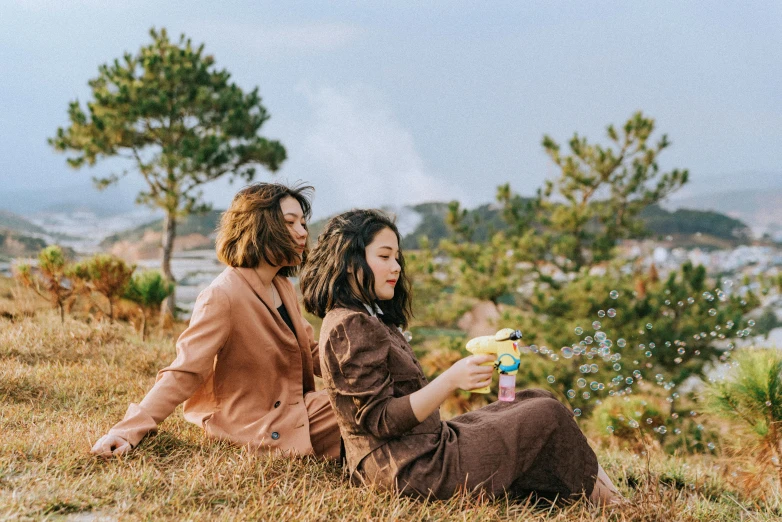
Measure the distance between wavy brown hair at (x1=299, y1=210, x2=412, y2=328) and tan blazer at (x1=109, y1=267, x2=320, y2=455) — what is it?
314 mm

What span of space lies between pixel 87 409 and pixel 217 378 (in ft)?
3.85

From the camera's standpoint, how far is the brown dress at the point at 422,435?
7.70ft

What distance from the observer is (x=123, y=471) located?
252cm

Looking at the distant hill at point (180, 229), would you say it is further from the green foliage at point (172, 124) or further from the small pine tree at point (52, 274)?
the small pine tree at point (52, 274)

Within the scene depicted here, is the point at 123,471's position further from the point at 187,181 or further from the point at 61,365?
the point at 187,181

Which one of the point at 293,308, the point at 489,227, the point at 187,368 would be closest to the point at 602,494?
the point at 293,308

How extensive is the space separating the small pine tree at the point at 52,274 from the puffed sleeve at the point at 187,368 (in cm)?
394

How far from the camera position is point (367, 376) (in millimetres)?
2336

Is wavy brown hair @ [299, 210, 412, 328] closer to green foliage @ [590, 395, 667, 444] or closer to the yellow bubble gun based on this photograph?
the yellow bubble gun

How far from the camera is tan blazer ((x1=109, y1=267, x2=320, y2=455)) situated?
267cm

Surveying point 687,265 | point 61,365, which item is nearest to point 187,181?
point 687,265

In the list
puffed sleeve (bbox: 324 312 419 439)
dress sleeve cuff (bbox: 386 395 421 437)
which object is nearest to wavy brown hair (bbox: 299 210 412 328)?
puffed sleeve (bbox: 324 312 419 439)

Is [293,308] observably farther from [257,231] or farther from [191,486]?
[191,486]

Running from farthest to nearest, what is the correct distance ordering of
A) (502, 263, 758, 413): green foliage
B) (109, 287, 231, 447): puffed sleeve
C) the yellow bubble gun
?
(502, 263, 758, 413): green foliage, (109, 287, 231, 447): puffed sleeve, the yellow bubble gun
